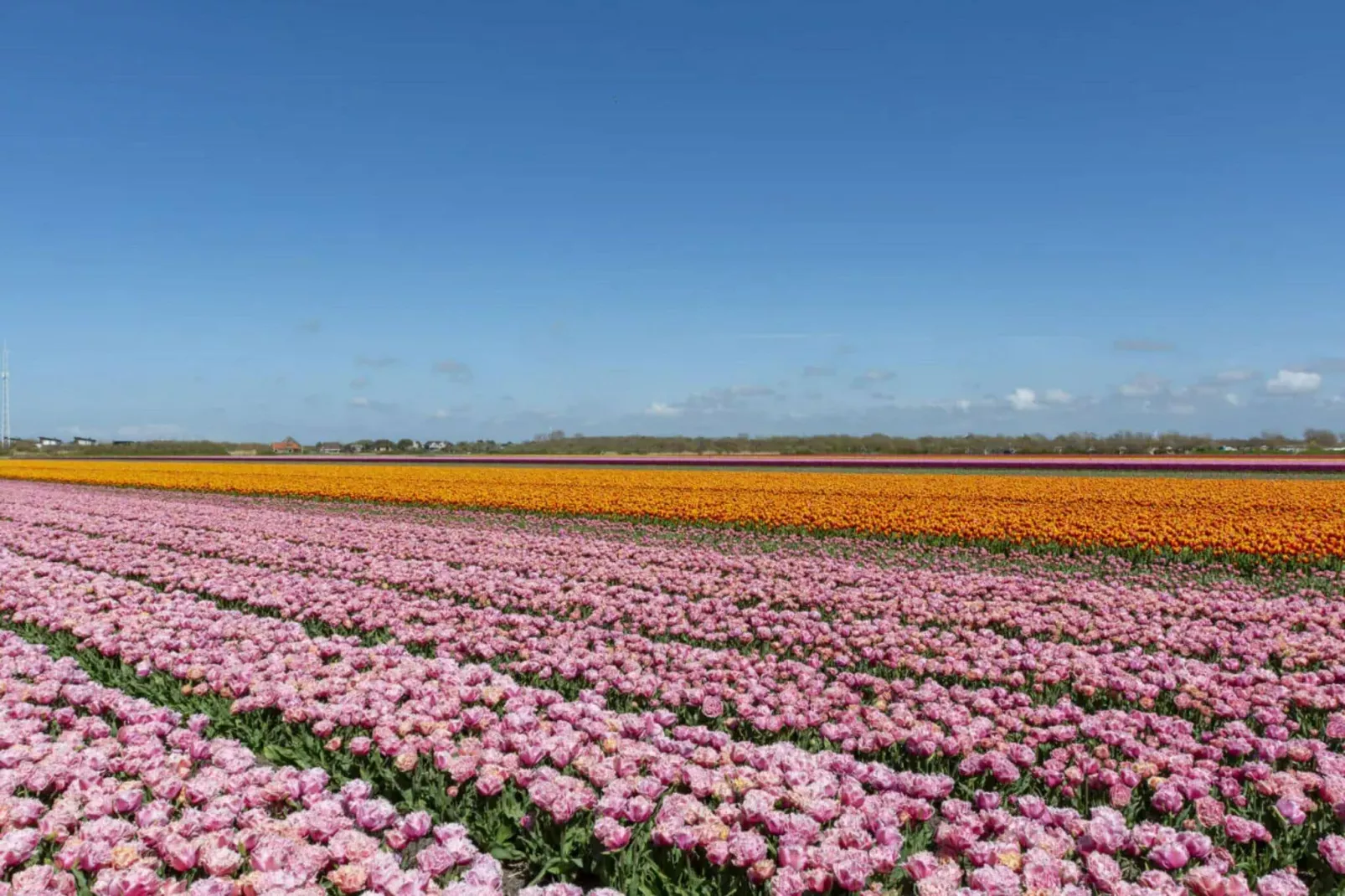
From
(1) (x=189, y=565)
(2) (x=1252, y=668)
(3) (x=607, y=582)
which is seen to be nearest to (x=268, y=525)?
(1) (x=189, y=565)

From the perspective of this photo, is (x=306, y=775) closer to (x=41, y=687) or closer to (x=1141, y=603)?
(x=41, y=687)

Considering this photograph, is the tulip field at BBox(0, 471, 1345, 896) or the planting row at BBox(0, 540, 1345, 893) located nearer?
the planting row at BBox(0, 540, 1345, 893)

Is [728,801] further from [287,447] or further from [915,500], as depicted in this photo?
[287,447]

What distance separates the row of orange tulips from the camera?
46.5 feet

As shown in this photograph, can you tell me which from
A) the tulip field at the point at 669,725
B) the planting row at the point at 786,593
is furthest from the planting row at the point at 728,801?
the planting row at the point at 786,593

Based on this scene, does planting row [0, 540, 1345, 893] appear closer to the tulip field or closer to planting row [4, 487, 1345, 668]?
the tulip field

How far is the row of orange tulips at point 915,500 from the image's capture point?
14.2 m

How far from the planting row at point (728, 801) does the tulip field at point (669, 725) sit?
0.8 inches

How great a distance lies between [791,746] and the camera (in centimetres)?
435

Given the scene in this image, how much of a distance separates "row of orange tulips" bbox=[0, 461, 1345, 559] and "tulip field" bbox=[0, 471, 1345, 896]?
1479 millimetres

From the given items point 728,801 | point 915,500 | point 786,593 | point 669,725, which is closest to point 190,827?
point 728,801

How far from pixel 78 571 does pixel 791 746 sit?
1026 centimetres

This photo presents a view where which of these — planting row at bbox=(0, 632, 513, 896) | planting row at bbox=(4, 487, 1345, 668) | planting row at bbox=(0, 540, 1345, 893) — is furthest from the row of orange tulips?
planting row at bbox=(0, 632, 513, 896)

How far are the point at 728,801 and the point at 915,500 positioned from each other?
18716mm
